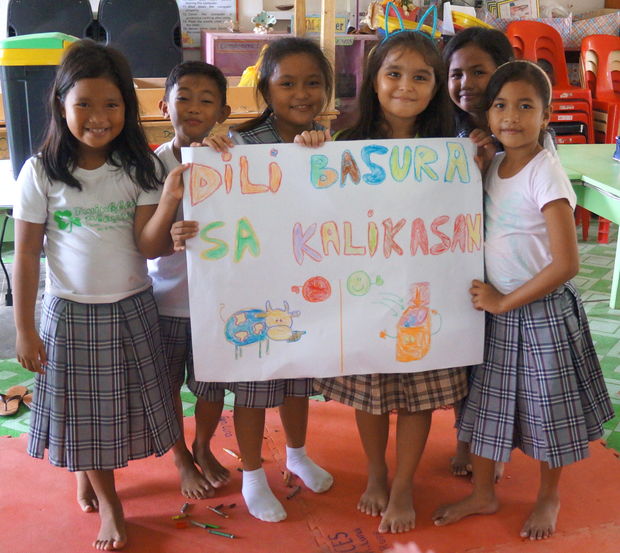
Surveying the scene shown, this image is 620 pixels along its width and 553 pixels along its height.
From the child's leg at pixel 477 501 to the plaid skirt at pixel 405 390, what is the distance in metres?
0.18

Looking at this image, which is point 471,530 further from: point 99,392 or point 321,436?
point 99,392

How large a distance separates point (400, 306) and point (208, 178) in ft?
1.63

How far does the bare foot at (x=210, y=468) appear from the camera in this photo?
1.82m

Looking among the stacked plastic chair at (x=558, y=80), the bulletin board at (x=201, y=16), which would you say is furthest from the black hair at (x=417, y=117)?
the bulletin board at (x=201, y=16)

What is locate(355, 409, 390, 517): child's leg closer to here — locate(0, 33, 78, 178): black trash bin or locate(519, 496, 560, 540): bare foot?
locate(519, 496, 560, 540): bare foot

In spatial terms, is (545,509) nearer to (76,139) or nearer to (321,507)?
(321,507)

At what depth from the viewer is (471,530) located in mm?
1652

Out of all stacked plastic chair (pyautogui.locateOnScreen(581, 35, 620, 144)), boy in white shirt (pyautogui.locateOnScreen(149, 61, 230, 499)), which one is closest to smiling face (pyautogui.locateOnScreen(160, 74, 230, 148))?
boy in white shirt (pyautogui.locateOnScreen(149, 61, 230, 499))

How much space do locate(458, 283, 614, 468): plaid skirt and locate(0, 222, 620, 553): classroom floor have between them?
0.74 ft

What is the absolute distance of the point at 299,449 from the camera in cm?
187

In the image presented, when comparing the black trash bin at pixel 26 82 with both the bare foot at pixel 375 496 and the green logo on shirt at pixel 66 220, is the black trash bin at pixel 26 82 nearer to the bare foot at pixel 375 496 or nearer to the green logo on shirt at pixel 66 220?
the green logo on shirt at pixel 66 220

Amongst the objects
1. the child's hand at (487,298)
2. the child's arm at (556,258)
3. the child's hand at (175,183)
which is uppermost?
the child's hand at (175,183)

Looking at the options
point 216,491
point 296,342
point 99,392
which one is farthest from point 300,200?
point 216,491

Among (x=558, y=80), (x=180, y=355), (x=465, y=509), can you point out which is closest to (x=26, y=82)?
(x=180, y=355)
